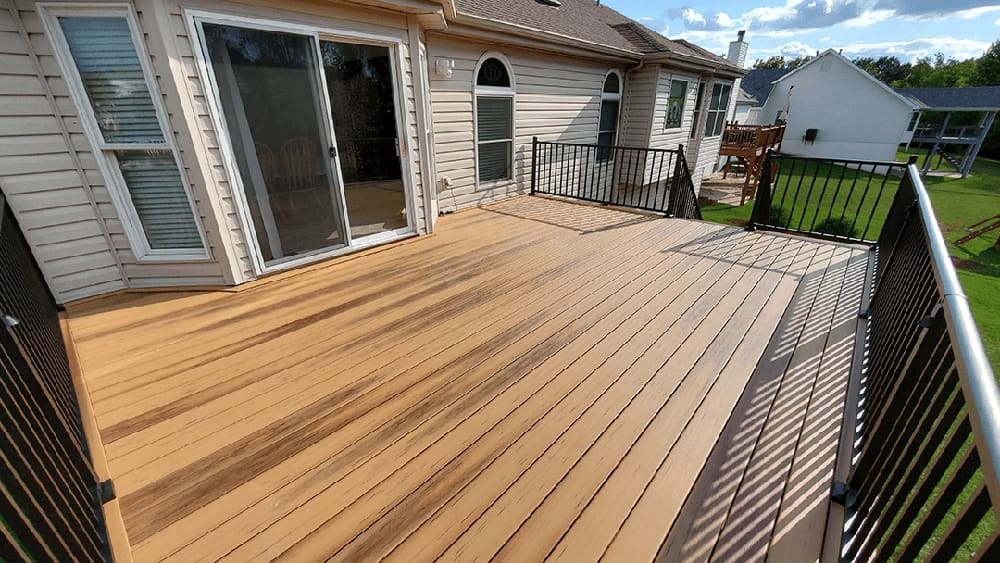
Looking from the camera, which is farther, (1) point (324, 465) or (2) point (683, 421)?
(2) point (683, 421)

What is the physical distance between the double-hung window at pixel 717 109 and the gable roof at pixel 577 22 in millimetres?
752

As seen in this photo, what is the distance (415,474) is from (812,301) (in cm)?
300

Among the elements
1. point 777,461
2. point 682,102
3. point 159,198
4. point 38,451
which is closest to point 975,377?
point 777,461

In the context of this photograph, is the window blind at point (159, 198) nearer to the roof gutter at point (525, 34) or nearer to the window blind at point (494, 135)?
the roof gutter at point (525, 34)

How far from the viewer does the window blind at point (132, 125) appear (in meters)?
2.42

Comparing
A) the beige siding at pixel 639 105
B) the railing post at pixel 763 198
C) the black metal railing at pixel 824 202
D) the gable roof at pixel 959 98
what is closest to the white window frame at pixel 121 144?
the black metal railing at pixel 824 202

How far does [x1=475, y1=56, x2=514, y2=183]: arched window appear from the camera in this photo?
5.31 metres

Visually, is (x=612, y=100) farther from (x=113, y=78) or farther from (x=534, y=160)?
(x=113, y=78)

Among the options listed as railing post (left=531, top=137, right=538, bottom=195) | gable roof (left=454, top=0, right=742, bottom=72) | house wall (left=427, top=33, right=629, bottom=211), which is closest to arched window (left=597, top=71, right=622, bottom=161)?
house wall (left=427, top=33, right=629, bottom=211)

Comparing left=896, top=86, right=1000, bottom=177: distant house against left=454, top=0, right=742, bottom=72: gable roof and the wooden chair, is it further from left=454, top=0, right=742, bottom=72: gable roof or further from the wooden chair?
the wooden chair

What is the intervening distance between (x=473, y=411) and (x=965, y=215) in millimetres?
18109

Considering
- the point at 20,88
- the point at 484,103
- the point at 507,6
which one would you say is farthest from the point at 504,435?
the point at 507,6

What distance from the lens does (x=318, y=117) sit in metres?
3.24

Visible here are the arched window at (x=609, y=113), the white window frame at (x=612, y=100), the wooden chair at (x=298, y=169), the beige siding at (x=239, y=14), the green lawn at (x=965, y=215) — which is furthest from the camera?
the arched window at (x=609, y=113)
